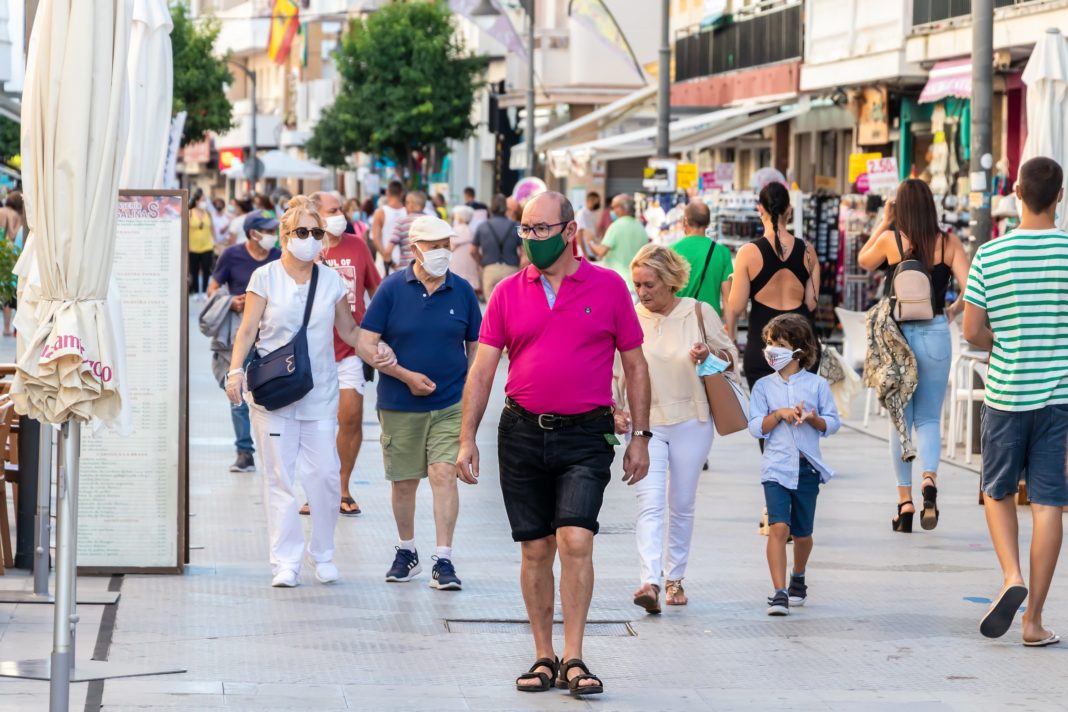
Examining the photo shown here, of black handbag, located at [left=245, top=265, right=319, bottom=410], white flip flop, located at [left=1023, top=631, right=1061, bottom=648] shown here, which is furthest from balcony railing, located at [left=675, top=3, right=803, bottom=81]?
white flip flop, located at [left=1023, top=631, right=1061, bottom=648]

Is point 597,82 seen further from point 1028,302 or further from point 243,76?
point 243,76

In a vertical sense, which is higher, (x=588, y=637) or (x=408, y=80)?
(x=408, y=80)

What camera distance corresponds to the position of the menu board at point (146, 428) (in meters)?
9.86

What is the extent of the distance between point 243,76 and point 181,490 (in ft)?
295

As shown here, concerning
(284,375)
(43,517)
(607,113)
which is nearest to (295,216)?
(284,375)

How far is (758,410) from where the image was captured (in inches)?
372

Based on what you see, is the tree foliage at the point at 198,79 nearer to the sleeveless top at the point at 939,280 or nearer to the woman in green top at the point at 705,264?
the woman in green top at the point at 705,264

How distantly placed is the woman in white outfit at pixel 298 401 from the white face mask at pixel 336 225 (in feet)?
6.77

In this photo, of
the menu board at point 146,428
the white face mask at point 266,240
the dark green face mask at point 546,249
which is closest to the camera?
the dark green face mask at point 546,249

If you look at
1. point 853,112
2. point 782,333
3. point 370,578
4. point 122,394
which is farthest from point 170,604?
point 853,112

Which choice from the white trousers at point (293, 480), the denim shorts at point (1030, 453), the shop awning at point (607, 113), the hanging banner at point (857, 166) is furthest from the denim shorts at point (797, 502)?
the shop awning at point (607, 113)

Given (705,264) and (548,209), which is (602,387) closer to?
(548,209)

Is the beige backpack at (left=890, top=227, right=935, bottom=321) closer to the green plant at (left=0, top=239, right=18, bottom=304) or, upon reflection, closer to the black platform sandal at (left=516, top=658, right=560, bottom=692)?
the black platform sandal at (left=516, top=658, right=560, bottom=692)

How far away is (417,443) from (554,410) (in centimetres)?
267
